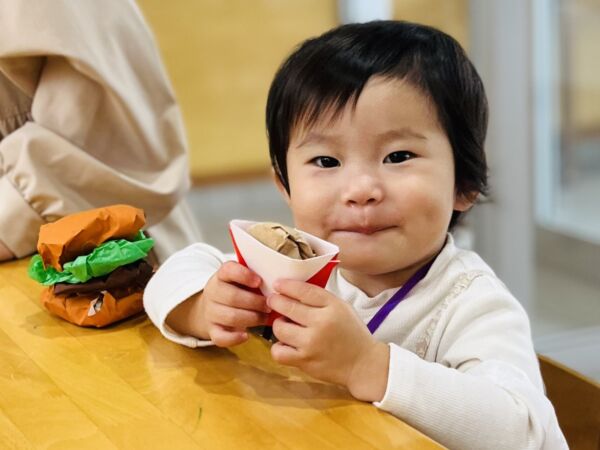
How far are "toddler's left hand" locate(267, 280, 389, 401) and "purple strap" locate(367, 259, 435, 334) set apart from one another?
23 cm

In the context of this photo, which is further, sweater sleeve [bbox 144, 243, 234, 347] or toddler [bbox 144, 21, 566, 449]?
sweater sleeve [bbox 144, 243, 234, 347]

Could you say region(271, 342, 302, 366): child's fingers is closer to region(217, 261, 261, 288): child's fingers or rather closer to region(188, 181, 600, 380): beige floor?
region(217, 261, 261, 288): child's fingers

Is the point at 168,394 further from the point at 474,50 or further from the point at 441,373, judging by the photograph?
the point at 474,50

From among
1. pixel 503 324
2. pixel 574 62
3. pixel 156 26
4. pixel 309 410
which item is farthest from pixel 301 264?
pixel 156 26

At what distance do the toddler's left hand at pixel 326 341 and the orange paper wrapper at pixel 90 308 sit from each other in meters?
0.28

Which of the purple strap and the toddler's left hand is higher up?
the toddler's left hand

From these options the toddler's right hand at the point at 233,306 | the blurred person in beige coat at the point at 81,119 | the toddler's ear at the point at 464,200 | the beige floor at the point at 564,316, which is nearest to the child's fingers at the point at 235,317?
the toddler's right hand at the point at 233,306

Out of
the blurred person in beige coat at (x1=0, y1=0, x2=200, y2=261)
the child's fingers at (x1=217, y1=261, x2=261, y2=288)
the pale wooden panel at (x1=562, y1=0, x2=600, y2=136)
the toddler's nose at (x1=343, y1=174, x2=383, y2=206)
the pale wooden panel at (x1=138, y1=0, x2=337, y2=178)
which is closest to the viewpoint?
the child's fingers at (x1=217, y1=261, x2=261, y2=288)

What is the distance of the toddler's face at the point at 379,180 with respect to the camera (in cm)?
100

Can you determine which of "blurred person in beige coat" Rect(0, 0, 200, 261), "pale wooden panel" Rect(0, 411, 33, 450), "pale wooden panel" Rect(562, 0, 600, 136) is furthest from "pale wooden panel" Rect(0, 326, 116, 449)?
"pale wooden panel" Rect(562, 0, 600, 136)

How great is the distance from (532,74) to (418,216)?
180 centimetres

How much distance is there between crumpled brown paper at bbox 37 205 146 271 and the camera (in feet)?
3.39

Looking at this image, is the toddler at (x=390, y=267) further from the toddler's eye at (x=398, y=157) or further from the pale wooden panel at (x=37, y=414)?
the pale wooden panel at (x=37, y=414)

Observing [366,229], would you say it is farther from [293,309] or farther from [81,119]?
[81,119]
